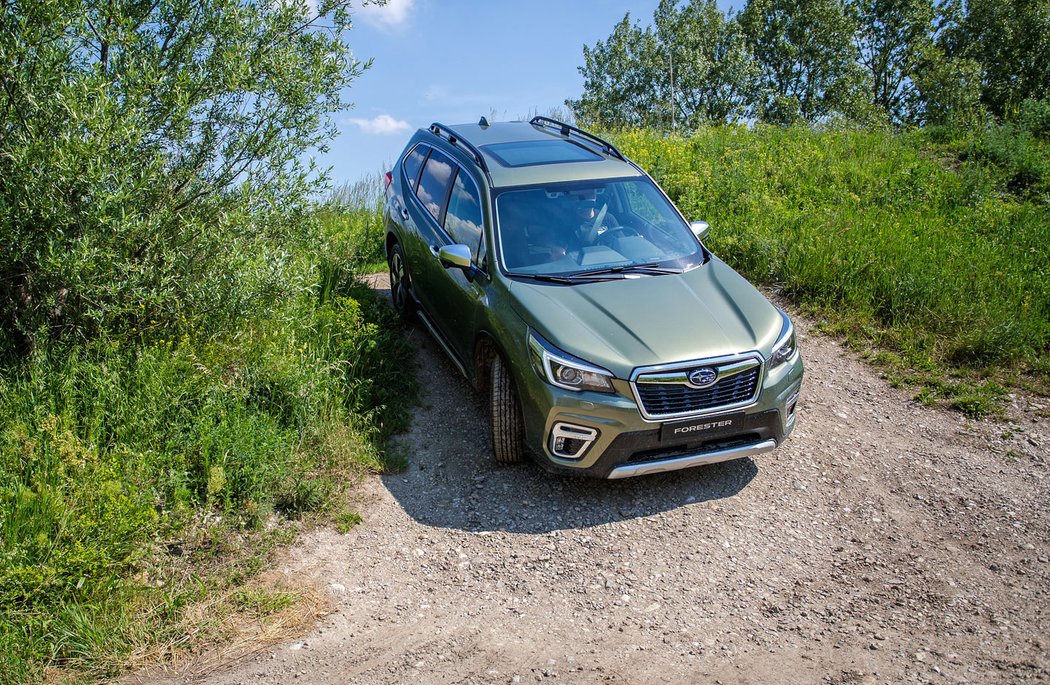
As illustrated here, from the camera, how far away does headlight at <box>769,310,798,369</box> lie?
5.82 metres

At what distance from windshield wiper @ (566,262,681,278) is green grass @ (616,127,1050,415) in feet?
9.30

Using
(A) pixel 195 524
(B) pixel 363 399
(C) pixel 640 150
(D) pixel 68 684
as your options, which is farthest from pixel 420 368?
(C) pixel 640 150

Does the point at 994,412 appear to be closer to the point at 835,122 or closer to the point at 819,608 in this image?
the point at 819,608

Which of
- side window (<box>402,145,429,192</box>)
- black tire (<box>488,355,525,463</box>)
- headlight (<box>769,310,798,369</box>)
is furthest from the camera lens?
side window (<box>402,145,429,192</box>)

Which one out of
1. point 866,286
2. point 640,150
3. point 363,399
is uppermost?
→ point 640,150

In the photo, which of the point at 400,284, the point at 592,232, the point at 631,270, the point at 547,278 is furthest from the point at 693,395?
the point at 400,284

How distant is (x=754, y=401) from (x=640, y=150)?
7.34 m

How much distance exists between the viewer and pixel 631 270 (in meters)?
6.42

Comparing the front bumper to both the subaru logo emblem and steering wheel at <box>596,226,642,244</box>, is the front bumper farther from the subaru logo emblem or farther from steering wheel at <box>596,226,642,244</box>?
steering wheel at <box>596,226,642,244</box>

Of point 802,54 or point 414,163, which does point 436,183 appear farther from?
point 802,54

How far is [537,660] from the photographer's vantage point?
464cm

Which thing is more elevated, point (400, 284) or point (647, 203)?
point (647, 203)

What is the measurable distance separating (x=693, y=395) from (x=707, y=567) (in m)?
1.08

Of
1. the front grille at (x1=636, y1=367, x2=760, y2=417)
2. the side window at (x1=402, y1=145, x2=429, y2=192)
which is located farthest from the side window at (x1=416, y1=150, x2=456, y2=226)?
the front grille at (x1=636, y1=367, x2=760, y2=417)
